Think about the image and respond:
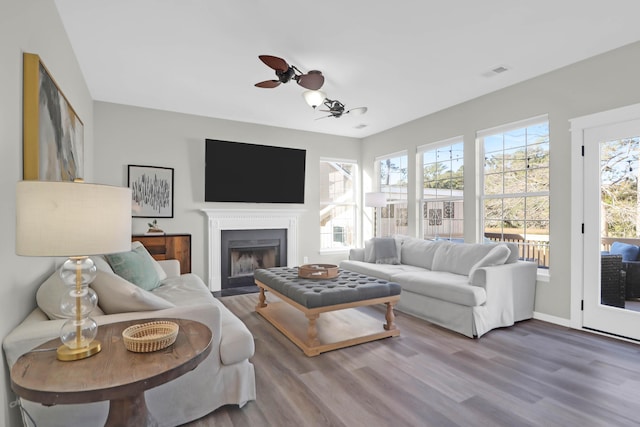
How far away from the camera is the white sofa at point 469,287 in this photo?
→ 10.8 ft

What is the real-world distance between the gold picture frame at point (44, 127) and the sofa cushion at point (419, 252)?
4.20 meters

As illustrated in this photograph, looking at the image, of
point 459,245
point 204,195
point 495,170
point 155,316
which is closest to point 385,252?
point 459,245

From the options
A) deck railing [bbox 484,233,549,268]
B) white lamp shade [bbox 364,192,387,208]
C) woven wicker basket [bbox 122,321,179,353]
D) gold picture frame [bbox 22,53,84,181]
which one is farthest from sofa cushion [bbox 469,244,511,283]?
gold picture frame [bbox 22,53,84,181]

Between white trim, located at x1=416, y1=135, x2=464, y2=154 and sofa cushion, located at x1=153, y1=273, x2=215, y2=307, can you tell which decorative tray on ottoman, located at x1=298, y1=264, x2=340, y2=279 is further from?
white trim, located at x1=416, y1=135, x2=464, y2=154

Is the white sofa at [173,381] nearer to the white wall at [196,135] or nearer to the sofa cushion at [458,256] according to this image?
the white wall at [196,135]

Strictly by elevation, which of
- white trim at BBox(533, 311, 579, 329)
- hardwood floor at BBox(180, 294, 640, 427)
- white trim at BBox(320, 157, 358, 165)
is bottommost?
hardwood floor at BBox(180, 294, 640, 427)

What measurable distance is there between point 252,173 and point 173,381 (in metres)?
3.98

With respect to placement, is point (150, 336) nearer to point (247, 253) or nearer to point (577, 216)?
point (577, 216)

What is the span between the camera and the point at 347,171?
22.2ft


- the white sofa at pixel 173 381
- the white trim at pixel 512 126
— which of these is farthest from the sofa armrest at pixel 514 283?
the white sofa at pixel 173 381

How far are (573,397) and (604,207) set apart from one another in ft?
6.69

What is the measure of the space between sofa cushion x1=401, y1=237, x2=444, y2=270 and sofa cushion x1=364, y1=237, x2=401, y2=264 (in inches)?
4.7

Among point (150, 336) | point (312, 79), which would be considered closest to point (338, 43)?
point (312, 79)

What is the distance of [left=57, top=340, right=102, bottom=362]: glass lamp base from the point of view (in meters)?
1.27
